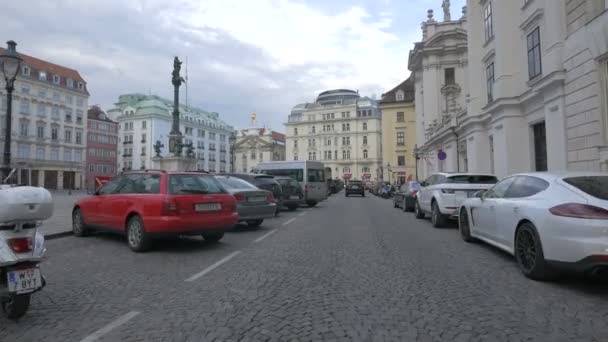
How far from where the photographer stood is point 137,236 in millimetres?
7711

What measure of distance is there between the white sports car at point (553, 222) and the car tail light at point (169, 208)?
5.65 meters

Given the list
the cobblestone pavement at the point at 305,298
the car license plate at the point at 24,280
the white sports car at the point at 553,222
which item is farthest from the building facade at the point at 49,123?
the white sports car at the point at 553,222

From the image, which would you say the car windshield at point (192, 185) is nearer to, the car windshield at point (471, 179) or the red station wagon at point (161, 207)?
the red station wagon at point (161, 207)

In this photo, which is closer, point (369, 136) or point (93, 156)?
point (93, 156)

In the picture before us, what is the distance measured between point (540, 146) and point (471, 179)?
9756mm

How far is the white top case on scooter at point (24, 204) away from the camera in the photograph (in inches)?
152

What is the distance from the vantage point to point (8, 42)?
35.4ft

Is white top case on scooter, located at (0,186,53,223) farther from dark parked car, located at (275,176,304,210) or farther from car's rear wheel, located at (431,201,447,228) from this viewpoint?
dark parked car, located at (275,176,304,210)

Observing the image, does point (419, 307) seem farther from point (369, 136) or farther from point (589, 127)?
point (369, 136)

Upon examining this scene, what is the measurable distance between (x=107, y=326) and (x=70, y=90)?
271ft

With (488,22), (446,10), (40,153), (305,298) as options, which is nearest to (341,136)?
(446,10)

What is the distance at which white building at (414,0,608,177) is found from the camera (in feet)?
42.0

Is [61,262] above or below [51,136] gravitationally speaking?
below

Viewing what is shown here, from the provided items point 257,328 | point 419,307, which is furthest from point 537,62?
point 257,328
